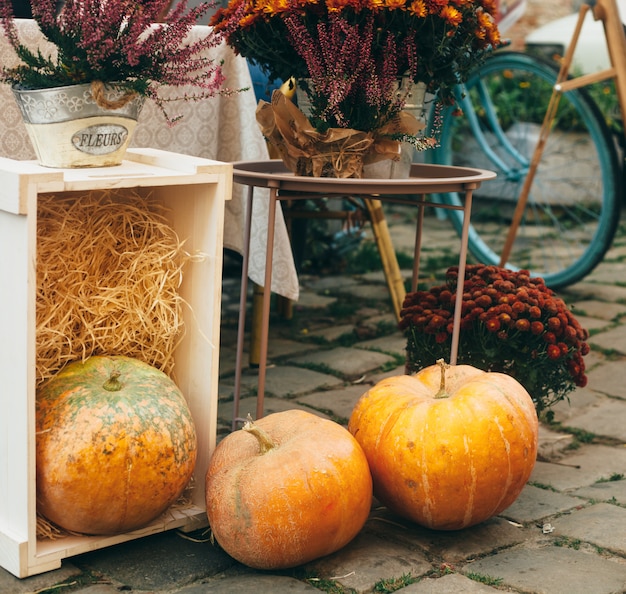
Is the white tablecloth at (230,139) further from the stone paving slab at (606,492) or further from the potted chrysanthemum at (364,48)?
the stone paving slab at (606,492)

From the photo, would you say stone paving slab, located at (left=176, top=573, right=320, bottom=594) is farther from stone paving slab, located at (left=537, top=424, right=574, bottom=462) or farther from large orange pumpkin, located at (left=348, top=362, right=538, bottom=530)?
stone paving slab, located at (left=537, top=424, right=574, bottom=462)

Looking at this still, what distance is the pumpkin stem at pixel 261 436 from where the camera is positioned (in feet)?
6.26

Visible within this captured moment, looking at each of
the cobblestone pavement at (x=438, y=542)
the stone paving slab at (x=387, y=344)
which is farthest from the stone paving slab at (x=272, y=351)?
the stone paving slab at (x=387, y=344)

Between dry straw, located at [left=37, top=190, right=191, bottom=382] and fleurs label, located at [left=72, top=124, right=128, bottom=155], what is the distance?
0.14 m

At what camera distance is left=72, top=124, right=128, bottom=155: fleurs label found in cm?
188

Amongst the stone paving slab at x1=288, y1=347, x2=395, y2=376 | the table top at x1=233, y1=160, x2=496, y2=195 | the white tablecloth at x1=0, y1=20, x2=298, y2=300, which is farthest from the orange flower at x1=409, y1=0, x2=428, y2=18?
the stone paving slab at x1=288, y1=347, x2=395, y2=376

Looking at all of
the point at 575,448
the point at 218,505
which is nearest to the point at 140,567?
the point at 218,505

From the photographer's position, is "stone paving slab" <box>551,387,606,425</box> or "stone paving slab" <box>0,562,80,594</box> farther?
"stone paving slab" <box>551,387,606,425</box>

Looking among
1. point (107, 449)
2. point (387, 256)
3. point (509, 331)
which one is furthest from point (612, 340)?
point (107, 449)

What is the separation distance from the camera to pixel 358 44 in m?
2.12

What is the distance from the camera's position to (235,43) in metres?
2.29

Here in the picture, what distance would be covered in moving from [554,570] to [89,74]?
1339 millimetres

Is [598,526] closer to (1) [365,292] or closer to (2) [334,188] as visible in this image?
(2) [334,188]

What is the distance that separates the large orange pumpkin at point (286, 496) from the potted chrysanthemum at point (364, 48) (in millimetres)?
707
